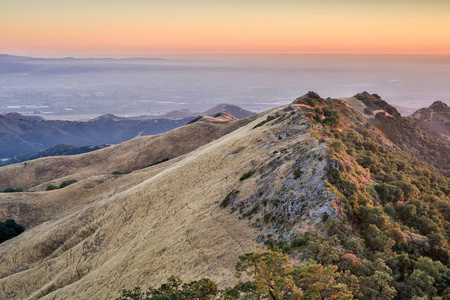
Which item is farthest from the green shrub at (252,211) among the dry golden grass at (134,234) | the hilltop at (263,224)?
the dry golden grass at (134,234)

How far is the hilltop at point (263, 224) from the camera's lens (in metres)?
19.9

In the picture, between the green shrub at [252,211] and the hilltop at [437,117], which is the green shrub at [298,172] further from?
the hilltop at [437,117]

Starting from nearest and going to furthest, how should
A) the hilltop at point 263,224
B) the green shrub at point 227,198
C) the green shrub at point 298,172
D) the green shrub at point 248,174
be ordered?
the hilltop at point 263,224, the green shrub at point 298,172, the green shrub at point 227,198, the green shrub at point 248,174

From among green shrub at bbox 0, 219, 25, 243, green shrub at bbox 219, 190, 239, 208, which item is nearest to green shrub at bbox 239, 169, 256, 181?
green shrub at bbox 219, 190, 239, 208

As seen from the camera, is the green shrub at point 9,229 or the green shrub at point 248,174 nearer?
the green shrub at point 248,174

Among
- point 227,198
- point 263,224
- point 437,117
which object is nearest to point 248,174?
point 227,198

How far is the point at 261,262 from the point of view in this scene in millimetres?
15594

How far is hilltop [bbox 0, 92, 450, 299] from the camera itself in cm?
1992

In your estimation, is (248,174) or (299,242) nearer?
(299,242)

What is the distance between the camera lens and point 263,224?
25531mm

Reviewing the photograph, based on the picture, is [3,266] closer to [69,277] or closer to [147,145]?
[69,277]

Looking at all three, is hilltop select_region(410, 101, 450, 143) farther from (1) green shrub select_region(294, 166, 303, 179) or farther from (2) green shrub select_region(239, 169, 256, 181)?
(1) green shrub select_region(294, 166, 303, 179)

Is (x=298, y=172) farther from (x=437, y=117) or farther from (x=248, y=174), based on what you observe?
(x=437, y=117)

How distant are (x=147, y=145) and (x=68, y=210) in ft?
128
